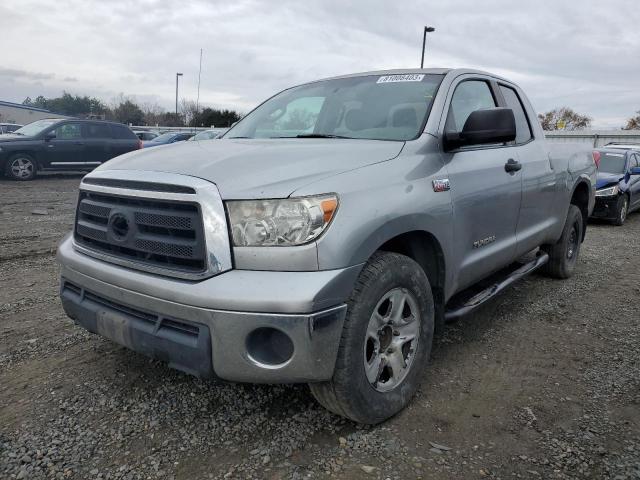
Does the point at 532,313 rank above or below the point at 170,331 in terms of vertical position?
below

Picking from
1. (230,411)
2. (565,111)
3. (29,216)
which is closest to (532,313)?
(230,411)

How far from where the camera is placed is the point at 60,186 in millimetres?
12438

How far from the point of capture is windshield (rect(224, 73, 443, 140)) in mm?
3129

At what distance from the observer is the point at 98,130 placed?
14391 millimetres

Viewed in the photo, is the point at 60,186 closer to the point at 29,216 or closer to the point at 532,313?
the point at 29,216

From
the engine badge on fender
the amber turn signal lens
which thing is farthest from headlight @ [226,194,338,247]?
the engine badge on fender

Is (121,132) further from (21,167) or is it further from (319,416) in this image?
(319,416)

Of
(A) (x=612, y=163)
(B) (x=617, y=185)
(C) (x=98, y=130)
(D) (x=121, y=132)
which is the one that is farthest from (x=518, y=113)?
(D) (x=121, y=132)

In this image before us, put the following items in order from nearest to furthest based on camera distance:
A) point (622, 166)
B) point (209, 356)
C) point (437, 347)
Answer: point (209, 356) < point (437, 347) < point (622, 166)

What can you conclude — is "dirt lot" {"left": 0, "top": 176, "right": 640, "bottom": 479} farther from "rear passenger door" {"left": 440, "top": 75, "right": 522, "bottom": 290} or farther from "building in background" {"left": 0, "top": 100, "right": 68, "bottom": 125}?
"building in background" {"left": 0, "top": 100, "right": 68, "bottom": 125}

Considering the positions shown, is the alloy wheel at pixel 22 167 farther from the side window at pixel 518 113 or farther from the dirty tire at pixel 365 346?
the dirty tire at pixel 365 346

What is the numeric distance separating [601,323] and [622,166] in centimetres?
797

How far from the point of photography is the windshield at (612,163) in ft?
35.1

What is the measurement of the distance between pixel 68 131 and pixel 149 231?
13.1 metres
